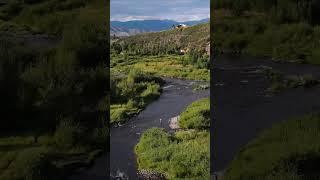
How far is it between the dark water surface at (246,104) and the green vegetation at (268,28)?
0.20 meters

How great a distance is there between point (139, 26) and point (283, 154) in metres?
3.70

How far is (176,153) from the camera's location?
720 centimetres

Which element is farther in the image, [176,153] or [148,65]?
[148,65]

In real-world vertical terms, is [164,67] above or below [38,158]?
above

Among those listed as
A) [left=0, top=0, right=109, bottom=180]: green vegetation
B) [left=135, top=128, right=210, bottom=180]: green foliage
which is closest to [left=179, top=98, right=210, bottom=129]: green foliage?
[left=135, top=128, right=210, bottom=180]: green foliage

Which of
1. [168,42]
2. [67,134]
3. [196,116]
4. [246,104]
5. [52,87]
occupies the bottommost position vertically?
[67,134]

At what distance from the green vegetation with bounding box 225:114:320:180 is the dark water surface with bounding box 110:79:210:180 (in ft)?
5.10

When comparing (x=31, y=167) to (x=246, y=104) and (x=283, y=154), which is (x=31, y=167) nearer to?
(x=246, y=104)

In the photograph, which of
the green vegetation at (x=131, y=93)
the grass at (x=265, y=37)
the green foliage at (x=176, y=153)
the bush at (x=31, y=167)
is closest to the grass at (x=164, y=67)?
the green vegetation at (x=131, y=93)

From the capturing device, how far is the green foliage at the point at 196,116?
732 centimetres

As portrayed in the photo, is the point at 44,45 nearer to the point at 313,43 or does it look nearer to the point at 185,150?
the point at 185,150

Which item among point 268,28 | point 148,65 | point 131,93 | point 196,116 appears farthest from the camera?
point 148,65

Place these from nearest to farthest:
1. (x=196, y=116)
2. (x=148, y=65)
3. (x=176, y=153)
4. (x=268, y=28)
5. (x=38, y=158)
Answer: (x=38, y=158)
(x=268, y=28)
(x=176, y=153)
(x=196, y=116)
(x=148, y=65)

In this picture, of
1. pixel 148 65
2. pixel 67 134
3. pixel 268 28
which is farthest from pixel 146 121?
pixel 268 28
